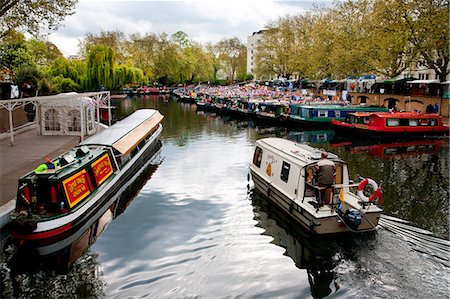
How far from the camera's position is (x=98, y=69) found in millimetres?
61594

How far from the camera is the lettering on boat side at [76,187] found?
13009 millimetres

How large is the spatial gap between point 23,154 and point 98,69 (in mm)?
44809

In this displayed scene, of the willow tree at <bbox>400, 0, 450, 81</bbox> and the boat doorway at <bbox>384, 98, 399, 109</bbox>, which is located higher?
the willow tree at <bbox>400, 0, 450, 81</bbox>

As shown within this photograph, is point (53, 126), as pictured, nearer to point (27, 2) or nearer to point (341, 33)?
point (27, 2)

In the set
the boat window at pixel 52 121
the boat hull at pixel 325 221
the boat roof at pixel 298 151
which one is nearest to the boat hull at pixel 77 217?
the boat roof at pixel 298 151

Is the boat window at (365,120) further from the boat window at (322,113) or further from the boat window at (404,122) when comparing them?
the boat window at (322,113)

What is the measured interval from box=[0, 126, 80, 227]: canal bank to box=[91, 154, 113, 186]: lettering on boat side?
2.92 m

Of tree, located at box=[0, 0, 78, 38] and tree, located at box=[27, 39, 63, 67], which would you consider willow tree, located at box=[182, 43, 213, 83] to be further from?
tree, located at box=[0, 0, 78, 38]

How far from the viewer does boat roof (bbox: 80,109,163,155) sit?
62.6 feet

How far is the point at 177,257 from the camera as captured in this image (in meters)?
11.8

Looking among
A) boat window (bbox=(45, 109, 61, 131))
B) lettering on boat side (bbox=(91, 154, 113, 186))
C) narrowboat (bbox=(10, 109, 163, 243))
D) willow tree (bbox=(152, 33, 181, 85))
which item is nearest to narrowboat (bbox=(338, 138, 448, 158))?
narrowboat (bbox=(10, 109, 163, 243))

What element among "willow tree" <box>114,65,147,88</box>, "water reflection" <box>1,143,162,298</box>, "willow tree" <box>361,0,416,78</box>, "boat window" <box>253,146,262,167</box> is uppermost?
"willow tree" <box>361,0,416,78</box>

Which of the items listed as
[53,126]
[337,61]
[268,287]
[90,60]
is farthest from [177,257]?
[90,60]

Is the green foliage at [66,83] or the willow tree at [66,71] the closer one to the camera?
the green foliage at [66,83]
